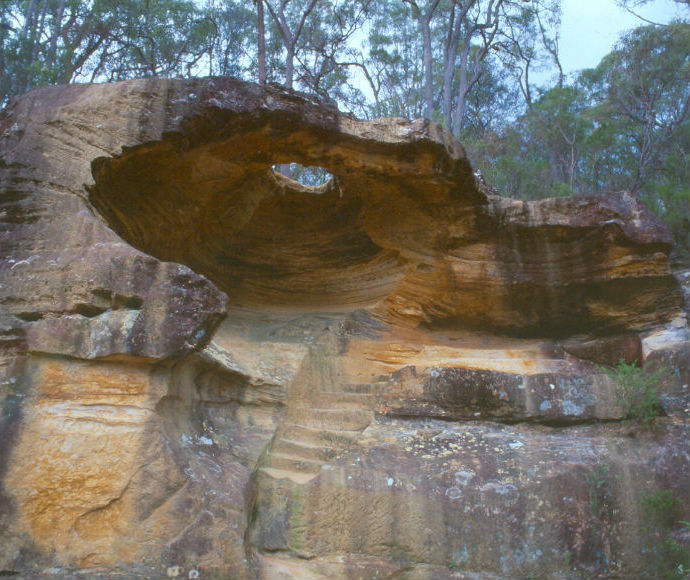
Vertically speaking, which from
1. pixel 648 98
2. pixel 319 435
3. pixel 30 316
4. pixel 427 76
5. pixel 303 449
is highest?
pixel 427 76

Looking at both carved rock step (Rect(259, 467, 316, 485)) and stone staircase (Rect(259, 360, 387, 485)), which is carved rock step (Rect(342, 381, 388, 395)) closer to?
stone staircase (Rect(259, 360, 387, 485))

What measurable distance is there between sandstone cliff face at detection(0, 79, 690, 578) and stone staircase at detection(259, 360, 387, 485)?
0.02 m

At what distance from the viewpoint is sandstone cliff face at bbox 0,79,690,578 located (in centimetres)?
445

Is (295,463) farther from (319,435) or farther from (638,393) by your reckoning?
(638,393)

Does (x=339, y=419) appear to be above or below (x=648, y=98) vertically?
below

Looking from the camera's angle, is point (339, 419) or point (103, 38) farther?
point (103, 38)

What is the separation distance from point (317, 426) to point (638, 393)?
2.63 metres

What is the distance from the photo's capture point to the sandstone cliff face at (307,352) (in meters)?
4.45

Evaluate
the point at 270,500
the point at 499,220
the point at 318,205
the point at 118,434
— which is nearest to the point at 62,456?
the point at 118,434

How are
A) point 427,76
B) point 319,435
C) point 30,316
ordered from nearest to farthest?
point 30,316
point 319,435
point 427,76

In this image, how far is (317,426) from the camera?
5773 mm

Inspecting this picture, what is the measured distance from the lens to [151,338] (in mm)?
4570

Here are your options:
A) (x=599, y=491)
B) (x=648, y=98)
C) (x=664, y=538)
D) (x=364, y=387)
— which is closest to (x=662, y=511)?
(x=664, y=538)

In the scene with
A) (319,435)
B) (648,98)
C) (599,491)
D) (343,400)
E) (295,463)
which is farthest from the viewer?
(648,98)
